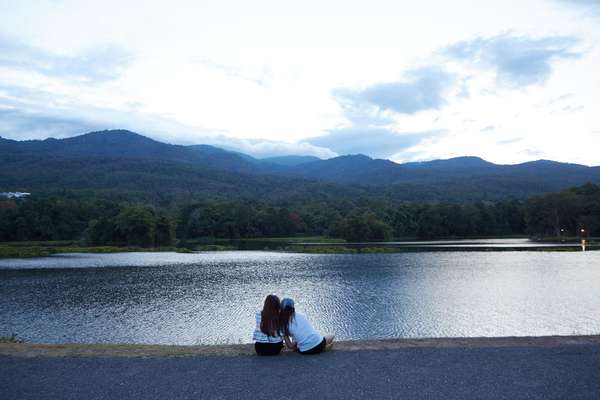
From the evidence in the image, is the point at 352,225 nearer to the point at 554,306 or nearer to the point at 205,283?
the point at 205,283

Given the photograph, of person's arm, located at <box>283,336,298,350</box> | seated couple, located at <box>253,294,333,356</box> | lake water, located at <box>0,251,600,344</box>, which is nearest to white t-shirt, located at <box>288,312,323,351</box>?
seated couple, located at <box>253,294,333,356</box>

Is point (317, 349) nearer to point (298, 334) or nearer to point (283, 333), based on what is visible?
point (298, 334)

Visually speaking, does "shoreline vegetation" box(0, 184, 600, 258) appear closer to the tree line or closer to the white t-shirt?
the tree line

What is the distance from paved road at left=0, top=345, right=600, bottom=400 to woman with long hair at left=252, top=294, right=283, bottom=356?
0.23 metres

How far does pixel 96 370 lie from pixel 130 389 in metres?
1.30

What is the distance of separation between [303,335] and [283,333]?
38 centimetres

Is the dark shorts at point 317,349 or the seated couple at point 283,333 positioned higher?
the seated couple at point 283,333

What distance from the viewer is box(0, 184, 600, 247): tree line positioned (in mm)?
96938

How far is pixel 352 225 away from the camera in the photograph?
115 metres

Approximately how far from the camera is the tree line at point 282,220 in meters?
96.9

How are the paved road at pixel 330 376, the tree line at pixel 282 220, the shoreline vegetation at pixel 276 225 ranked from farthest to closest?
the tree line at pixel 282 220
the shoreline vegetation at pixel 276 225
the paved road at pixel 330 376

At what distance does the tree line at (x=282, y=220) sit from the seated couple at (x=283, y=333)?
8917cm

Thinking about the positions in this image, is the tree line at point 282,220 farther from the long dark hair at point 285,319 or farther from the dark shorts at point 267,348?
the dark shorts at point 267,348

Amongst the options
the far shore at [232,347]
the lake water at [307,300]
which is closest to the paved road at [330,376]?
the far shore at [232,347]
